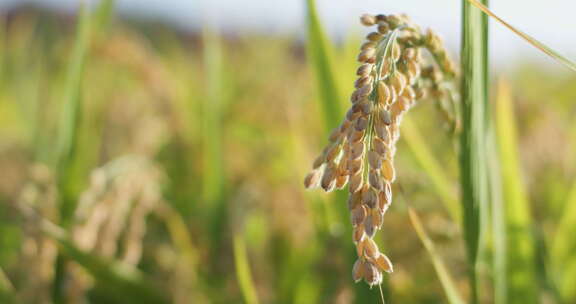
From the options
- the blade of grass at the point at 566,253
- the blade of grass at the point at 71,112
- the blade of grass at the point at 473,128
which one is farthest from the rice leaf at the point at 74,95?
the blade of grass at the point at 566,253

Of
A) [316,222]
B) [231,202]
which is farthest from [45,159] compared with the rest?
[316,222]

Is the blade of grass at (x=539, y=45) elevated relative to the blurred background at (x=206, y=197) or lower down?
elevated

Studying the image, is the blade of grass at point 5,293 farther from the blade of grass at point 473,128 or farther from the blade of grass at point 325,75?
the blade of grass at point 473,128

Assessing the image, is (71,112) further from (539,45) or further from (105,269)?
(539,45)

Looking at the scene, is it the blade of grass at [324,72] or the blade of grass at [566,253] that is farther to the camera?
the blade of grass at [566,253]

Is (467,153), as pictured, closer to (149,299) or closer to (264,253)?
(149,299)

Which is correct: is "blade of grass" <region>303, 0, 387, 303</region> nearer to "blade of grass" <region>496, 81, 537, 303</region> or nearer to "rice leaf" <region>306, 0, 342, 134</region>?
"rice leaf" <region>306, 0, 342, 134</region>

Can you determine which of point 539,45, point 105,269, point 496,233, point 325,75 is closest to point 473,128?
point 539,45

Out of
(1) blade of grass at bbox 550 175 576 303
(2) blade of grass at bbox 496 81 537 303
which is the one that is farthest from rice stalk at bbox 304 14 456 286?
(1) blade of grass at bbox 550 175 576 303
